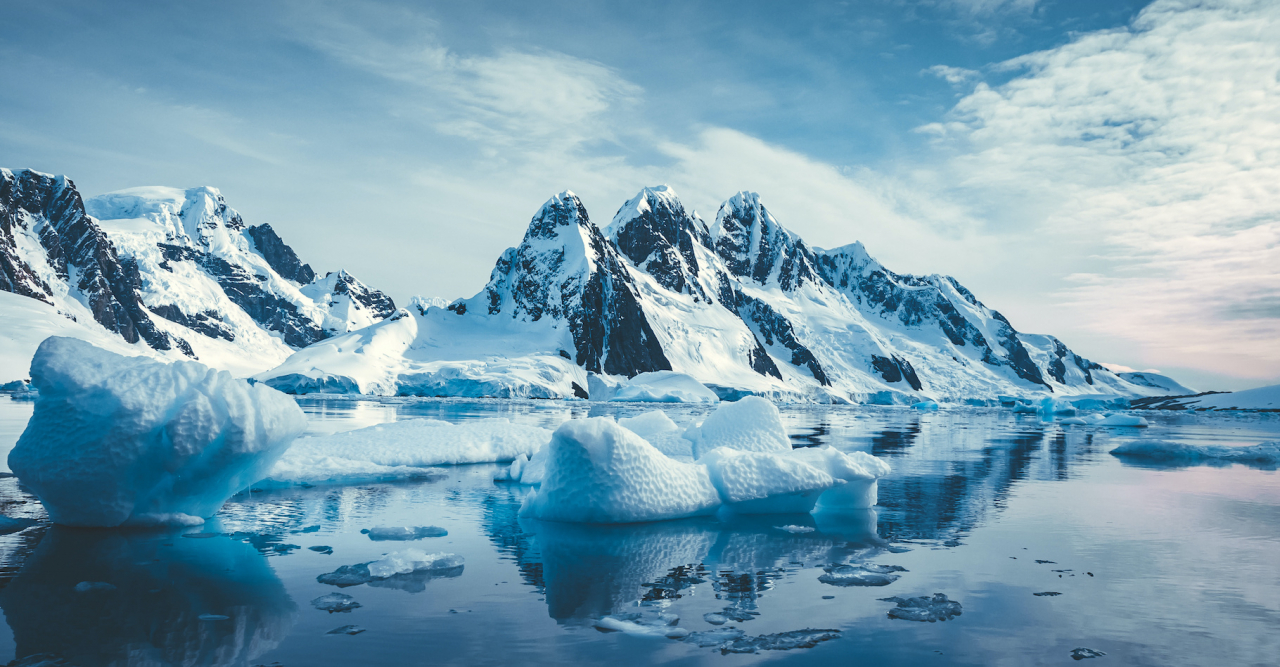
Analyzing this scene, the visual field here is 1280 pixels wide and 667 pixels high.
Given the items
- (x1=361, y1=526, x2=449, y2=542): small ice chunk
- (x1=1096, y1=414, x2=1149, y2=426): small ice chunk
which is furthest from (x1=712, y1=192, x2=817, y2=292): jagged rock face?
(x1=361, y1=526, x2=449, y2=542): small ice chunk

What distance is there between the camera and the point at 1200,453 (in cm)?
2412

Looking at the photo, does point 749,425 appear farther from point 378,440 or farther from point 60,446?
point 60,446

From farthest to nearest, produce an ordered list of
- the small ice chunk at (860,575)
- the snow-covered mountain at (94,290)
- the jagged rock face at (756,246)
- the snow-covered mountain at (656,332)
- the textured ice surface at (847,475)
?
the jagged rock face at (756,246)
the snow-covered mountain at (94,290)
the snow-covered mountain at (656,332)
the textured ice surface at (847,475)
the small ice chunk at (860,575)

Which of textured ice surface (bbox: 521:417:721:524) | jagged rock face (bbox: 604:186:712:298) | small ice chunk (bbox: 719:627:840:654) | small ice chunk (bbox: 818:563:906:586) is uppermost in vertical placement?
jagged rock face (bbox: 604:186:712:298)

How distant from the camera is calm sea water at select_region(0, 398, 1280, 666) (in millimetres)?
5637

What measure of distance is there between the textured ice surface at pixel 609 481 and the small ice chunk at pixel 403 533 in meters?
1.81

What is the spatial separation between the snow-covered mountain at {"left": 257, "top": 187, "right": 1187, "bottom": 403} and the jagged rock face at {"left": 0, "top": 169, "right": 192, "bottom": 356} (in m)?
64.0

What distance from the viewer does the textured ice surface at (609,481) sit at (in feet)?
34.1

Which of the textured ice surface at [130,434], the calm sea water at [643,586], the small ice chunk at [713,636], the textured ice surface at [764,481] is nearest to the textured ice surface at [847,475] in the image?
the textured ice surface at [764,481]

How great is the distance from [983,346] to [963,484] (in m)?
201

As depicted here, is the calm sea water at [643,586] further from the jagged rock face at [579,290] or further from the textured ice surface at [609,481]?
the jagged rock face at [579,290]

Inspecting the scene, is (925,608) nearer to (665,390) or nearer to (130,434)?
(130,434)

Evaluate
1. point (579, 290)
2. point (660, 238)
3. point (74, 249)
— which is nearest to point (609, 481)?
point (579, 290)

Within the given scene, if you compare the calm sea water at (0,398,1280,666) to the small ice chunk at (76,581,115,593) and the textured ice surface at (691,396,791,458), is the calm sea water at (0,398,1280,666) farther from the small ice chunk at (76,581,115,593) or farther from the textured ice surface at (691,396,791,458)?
the textured ice surface at (691,396,791,458)
